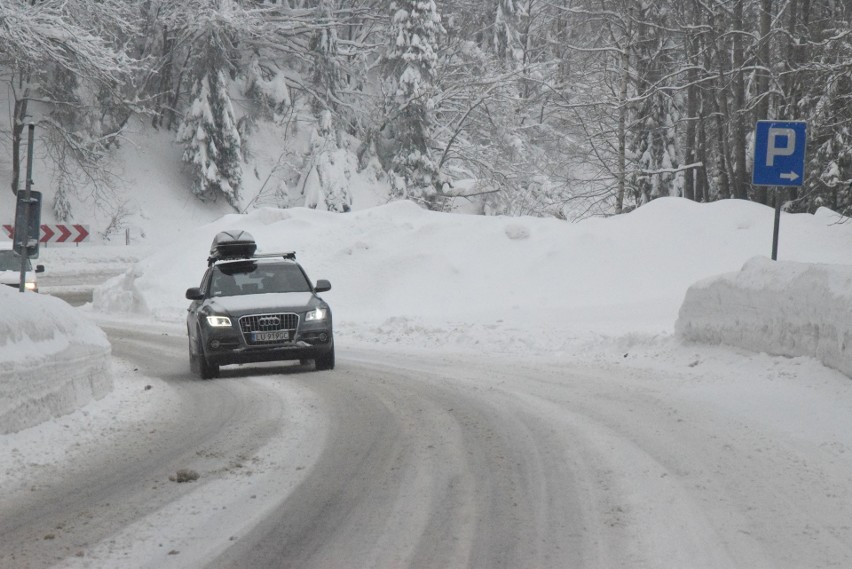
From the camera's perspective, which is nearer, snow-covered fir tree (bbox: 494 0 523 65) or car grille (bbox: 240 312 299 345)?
car grille (bbox: 240 312 299 345)

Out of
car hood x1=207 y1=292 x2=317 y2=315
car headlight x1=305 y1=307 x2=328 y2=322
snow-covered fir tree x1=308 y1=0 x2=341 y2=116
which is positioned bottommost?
car headlight x1=305 y1=307 x2=328 y2=322

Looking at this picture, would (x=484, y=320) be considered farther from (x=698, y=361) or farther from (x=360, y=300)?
(x=698, y=361)

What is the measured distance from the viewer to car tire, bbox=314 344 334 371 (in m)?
14.9

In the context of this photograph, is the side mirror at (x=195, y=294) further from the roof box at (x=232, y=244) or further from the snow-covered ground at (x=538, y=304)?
the roof box at (x=232, y=244)

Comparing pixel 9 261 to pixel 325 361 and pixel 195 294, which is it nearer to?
pixel 195 294

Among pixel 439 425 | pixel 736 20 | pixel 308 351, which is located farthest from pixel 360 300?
pixel 439 425

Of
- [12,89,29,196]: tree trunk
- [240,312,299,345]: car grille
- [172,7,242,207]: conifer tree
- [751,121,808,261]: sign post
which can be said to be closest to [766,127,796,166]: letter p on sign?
[751,121,808,261]: sign post

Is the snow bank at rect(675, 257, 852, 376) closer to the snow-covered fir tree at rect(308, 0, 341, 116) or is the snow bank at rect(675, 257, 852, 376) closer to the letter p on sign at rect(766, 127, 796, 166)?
the letter p on sign at rect(766, 127, 796, 166)

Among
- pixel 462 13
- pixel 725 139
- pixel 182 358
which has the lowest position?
pixel 182 358

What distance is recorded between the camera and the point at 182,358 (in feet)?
59.0

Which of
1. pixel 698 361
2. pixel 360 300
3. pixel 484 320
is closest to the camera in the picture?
pixel 698 361

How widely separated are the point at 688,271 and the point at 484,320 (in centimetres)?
515

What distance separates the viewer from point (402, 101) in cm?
4475

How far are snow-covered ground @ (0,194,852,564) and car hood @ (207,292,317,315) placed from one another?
166 centimetres
